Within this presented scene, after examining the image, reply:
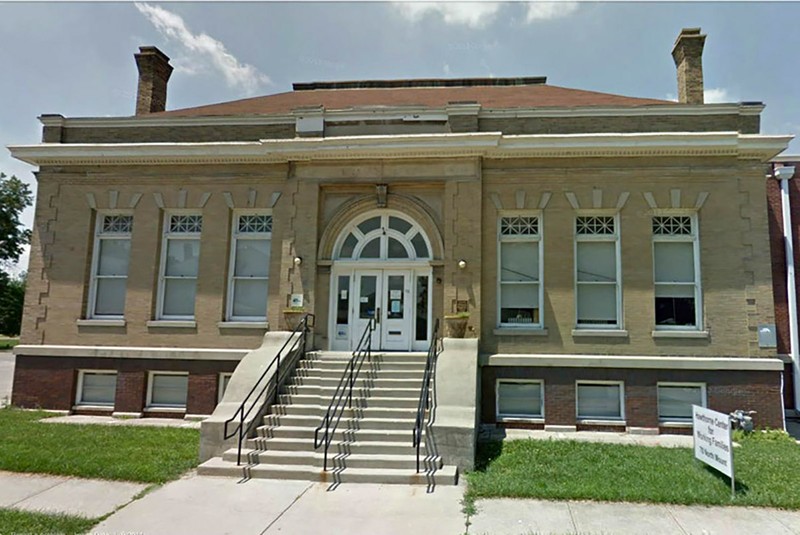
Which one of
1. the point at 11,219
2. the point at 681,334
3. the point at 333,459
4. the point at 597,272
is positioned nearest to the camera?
the point at 333,459

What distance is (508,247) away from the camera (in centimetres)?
1288

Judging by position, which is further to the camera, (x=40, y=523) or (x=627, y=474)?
(x=627, y=474)

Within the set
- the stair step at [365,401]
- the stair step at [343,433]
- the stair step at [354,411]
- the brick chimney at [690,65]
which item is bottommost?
the stair step at [343,433]

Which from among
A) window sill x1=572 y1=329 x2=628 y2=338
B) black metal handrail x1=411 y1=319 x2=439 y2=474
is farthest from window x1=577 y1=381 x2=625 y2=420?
black metal handrail x1=411 y1=319 x2=439 y2=474

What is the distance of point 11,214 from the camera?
43.0 meters

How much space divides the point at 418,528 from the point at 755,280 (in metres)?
9.99

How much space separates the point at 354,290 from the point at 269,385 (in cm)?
357

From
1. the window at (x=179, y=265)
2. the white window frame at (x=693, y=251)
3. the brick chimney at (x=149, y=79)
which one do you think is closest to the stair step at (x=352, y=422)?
the window at (x=179, y=265)

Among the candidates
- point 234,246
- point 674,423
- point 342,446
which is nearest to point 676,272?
point 674,423

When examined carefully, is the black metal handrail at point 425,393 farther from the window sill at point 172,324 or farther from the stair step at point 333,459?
the window sill at point 172,324

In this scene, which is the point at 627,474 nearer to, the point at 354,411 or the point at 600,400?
the point at 600,400

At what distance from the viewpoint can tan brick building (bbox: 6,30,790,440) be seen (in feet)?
39.2

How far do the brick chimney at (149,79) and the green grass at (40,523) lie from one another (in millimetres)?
13578

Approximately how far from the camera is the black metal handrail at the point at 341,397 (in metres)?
8.63
